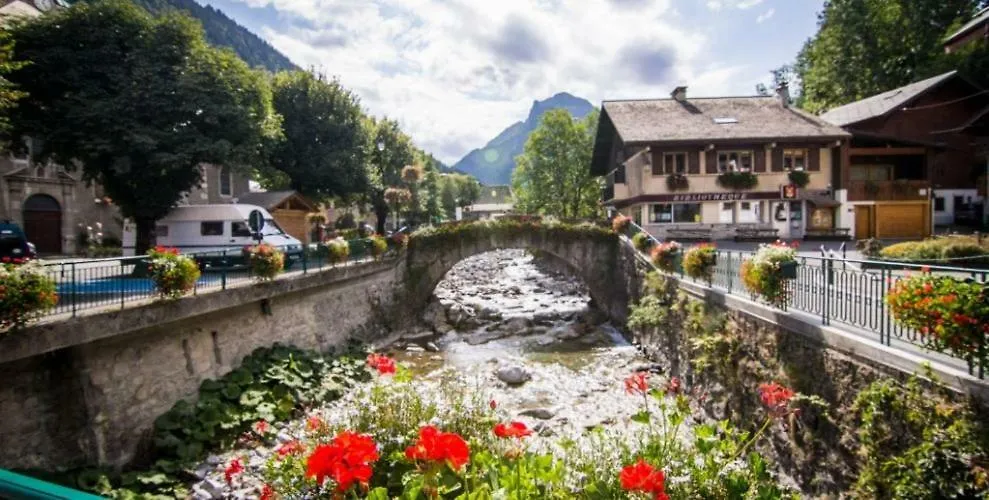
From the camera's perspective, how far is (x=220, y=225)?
61.4ft

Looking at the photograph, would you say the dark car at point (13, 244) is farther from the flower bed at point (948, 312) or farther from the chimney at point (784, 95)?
the chimney at point (784, 95)

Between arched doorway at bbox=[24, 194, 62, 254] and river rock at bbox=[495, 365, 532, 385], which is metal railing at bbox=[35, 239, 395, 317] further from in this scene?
arched doorway at bbox=[24, 194, 62, 254]

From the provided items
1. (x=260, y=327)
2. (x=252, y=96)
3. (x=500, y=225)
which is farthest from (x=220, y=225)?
(x=500, y=225)

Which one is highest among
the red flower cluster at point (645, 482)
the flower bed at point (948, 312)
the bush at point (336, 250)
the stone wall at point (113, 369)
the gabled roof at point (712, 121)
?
the gabled roof at point (712, 121)

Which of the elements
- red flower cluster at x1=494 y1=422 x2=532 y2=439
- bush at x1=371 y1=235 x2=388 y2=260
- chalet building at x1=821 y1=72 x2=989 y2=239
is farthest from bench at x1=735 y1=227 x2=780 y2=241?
red flower cluster at x1=494 y1=422 x2=532 y2=439

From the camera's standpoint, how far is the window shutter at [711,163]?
27.0m

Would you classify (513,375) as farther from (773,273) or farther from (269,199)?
(269,199)

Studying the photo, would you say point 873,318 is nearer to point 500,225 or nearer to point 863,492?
point 863,492

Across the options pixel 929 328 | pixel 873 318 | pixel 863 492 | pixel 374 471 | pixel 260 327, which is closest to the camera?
pixel 374 471

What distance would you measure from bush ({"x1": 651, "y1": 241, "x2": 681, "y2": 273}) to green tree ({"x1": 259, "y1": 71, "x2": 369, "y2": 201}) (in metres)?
20.3

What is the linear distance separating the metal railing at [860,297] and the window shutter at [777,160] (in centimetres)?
→ 2065

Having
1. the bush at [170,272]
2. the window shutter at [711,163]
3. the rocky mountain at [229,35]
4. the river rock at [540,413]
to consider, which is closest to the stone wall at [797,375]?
the river rock at [540,413]

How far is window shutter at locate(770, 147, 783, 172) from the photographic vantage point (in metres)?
26.9

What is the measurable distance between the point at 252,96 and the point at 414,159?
2632 cm
